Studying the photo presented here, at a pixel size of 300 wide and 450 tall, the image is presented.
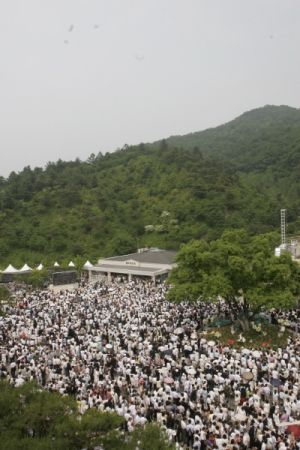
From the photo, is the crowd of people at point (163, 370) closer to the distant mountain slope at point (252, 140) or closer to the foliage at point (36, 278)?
the foliage at point (36, 278)

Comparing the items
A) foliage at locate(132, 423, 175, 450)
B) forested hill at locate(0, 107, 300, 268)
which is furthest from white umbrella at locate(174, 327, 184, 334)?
forested hill at locate(0, 107, 300, 268)

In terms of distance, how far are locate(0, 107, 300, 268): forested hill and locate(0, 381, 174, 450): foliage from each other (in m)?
33.7

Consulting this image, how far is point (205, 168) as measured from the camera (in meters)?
71.2

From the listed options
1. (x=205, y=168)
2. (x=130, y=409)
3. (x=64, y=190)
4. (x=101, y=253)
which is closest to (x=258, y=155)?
(x=205, y=168)

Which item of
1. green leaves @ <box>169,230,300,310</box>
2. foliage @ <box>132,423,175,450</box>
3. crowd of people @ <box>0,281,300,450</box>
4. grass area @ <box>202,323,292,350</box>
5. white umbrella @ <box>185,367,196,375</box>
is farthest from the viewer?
green leaves @ <box>169,230,300,310</box>

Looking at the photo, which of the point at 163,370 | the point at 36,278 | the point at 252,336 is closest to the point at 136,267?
the point at 36,278

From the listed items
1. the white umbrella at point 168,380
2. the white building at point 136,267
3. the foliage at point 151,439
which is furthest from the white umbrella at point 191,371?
the white building at point 136,267

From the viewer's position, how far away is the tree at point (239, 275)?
21.9 m

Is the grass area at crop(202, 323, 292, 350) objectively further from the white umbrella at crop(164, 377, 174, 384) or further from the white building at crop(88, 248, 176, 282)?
the white building at crop(88, 248, 176, 282)

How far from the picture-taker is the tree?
21.9m

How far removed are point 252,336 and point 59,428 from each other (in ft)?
44.3

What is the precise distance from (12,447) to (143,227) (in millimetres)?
48805

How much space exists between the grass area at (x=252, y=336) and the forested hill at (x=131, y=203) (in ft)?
79.1

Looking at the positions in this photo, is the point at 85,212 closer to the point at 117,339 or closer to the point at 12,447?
Answer: the point at 117,339
